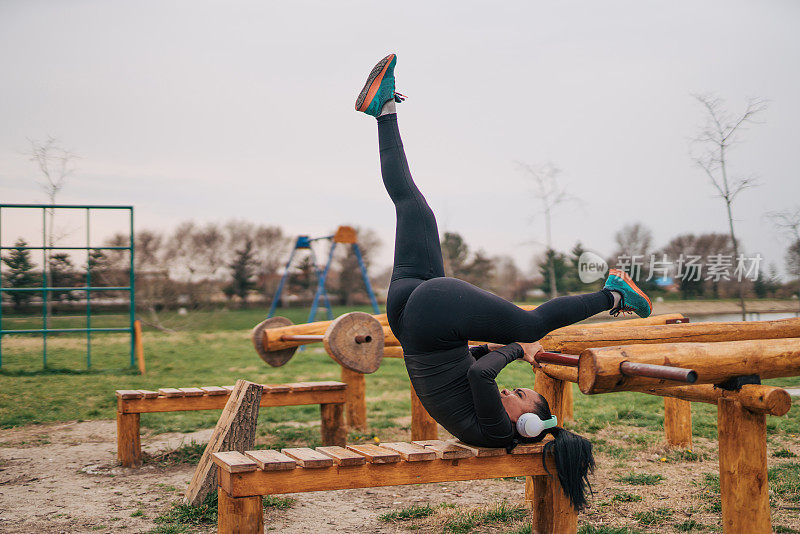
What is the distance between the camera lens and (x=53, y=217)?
12.2 m

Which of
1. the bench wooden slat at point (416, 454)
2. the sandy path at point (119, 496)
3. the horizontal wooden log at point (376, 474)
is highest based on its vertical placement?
the bench wooden slat at point (416, 454)

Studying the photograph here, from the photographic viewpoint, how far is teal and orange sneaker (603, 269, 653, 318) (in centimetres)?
338

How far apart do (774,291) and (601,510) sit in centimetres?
855

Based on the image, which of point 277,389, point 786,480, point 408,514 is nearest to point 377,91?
point 408,514

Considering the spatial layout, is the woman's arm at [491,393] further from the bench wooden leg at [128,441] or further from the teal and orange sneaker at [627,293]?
the bench wooden leg at [128,441]

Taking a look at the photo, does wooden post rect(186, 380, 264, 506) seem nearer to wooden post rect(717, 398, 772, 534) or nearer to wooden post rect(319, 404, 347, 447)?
wooden post rect(319, 404, 347, 447)

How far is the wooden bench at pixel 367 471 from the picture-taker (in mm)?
3064

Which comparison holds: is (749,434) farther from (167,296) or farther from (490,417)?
(167,296)

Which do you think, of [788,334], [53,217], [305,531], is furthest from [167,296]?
[788,334]

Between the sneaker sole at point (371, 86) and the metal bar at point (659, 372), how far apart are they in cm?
200

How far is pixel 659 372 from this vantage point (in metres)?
2.48

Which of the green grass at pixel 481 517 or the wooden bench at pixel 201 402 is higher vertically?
the wooden bench at pixel 201 402

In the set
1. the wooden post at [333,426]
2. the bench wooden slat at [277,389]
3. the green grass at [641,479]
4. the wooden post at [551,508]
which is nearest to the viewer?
the wooden post at [551,508]

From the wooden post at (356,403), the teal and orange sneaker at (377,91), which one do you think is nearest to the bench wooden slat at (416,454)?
the teal and orange sneaker at (377,91)
